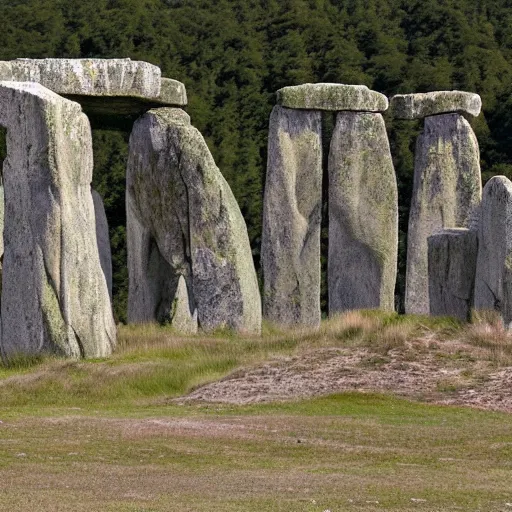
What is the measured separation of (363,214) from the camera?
33812 millimetres

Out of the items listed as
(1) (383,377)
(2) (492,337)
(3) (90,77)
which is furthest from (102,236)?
(1) (383,377)

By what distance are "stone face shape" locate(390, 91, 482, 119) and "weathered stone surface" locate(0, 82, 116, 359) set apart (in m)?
12.2

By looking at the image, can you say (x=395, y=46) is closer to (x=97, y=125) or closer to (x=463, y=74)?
(x=463, y=74)

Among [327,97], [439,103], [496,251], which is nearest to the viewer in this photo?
[496,251]

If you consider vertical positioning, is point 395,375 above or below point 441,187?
below

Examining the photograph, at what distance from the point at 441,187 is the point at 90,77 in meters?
11.5

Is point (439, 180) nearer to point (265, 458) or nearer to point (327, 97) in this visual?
point (327, 97)

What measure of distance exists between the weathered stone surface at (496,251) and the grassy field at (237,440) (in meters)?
2.93

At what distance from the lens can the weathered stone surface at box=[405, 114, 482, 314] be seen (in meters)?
35.6

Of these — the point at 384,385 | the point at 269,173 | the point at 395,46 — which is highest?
the point at 395,46

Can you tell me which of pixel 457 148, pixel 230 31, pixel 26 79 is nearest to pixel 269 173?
pixel 457 148

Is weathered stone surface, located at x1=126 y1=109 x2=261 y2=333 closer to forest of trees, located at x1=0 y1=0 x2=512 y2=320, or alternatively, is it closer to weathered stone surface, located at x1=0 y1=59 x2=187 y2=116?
weathered stone surface, located at x1=0 y1=59 x2=187 y2=116

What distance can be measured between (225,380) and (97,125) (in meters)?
9.96

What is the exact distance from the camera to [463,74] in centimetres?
5109
